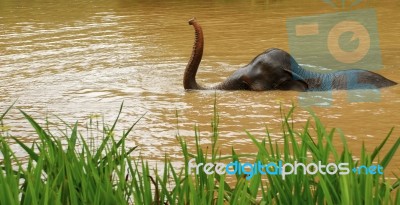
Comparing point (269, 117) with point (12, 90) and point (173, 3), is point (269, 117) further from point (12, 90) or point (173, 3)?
point (173, 3)

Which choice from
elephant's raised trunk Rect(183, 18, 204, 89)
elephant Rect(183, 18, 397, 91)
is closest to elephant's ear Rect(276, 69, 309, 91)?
elephant Rect(183, 18, 397, 91)

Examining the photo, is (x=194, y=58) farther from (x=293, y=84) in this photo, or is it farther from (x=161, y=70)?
(x=161, y=70)

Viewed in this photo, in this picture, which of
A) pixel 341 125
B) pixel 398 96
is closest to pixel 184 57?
pixel 398 96

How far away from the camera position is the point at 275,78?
23.4 feet

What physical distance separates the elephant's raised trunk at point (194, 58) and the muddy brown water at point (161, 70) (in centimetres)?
9

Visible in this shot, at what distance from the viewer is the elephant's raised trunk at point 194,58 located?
697cm

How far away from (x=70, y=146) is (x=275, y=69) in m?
3.94

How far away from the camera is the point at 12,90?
25.2ft

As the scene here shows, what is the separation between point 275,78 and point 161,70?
1.80 meters

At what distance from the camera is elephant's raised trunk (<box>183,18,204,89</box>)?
697 cm

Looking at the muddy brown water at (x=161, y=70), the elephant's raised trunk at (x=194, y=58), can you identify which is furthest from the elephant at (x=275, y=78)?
the muddy brown water at (x=161, y=70)

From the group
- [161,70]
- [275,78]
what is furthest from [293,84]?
[161,70]

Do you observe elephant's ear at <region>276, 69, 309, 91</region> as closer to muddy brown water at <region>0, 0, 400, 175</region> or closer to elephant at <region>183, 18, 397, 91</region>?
elephant at <region>183, 18, 397, 91</region>

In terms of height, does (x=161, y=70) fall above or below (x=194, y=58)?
below
